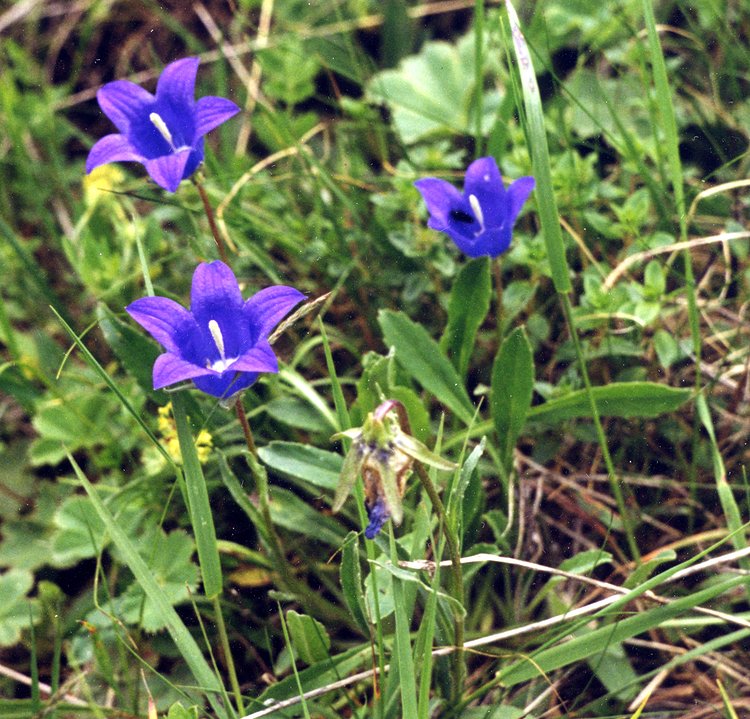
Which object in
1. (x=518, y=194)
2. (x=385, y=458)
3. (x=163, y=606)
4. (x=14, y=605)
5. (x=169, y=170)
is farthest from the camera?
(x=14, y=605)

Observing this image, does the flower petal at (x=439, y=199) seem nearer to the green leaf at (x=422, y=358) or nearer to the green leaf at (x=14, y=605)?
the green leaf at (x=422, y=358)

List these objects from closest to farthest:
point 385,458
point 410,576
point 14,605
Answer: point 385,458
point 410,576
point 14,605

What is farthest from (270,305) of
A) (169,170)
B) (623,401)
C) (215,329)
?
(623,401)

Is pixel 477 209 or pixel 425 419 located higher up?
pixel 477 209

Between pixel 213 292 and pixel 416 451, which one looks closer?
pixel 416 451

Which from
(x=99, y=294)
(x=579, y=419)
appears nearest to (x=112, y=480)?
(x=99, y=294)

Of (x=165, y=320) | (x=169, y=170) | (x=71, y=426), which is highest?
(x=169, y=170)

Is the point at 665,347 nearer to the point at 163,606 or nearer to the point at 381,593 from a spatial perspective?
the point at 381,593

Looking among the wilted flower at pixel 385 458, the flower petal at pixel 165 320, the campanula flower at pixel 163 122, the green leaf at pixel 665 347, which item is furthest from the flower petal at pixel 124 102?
the green leaf at pixel 665 347
